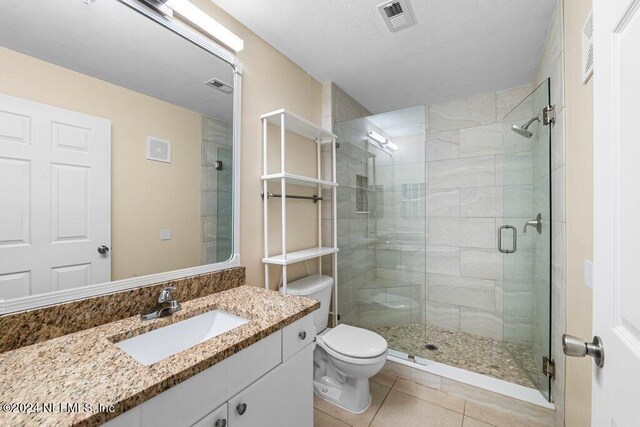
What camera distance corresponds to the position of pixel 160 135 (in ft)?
4.11

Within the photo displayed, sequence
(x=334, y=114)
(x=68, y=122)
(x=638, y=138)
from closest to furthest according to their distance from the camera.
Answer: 1. (x=638, y=138)
2. (x=68, y=122)
3. (x=334, y=114)

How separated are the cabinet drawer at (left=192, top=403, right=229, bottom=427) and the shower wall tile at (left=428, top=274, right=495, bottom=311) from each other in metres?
2.48

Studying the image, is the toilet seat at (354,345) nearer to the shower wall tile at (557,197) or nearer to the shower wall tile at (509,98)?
the shower wall tile at (557,197)

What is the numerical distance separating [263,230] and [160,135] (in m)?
0.82

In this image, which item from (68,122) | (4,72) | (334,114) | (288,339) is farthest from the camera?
(334,114)

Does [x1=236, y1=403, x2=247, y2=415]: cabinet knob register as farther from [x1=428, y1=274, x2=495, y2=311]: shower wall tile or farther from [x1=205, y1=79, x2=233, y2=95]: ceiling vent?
[x1=428, y1=274, x2=495, y2=311]: shower wall tile

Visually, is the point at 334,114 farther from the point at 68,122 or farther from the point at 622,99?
the point at 622,99

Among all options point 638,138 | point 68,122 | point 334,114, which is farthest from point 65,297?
point 334,114

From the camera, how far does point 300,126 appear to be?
2.02m

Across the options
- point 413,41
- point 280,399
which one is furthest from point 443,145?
point 280,399

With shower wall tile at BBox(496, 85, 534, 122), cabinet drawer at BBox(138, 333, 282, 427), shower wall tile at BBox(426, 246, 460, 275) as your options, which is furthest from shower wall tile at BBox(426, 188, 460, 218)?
cabinet drawer at BBox(138, 333, 282, 427)

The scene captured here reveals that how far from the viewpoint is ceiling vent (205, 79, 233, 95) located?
4.85ft

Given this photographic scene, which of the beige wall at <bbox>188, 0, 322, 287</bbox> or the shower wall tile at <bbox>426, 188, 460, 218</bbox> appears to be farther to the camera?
the shower wall tile at <bbox>426, 188, 460, 218</bbox>

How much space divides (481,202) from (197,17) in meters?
2.67
